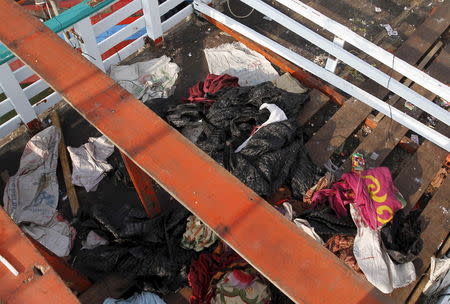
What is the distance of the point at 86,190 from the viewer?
14.1 ft

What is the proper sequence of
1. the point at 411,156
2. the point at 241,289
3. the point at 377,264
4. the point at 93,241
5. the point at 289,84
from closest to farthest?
the point at 241,289, the point at 377,264, the point at 93,241, the point at 411,156, the point at 289,84

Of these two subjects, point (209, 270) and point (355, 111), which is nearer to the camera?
point (209, 270)

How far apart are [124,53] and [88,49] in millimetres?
657

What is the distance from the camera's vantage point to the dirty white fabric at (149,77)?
500cm

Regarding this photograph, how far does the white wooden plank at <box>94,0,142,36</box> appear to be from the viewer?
4691 millimetres

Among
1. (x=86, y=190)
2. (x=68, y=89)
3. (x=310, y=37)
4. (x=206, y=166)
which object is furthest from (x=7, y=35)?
(x=310, y=37)

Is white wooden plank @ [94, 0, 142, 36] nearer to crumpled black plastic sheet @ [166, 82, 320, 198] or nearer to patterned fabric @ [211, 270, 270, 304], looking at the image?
crumpled black plastic sheet @ [166, 82, 320, 198]

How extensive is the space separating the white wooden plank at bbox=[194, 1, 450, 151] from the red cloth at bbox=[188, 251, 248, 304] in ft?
7.48

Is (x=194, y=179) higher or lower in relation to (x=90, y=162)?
higher

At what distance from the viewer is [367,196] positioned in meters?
3.76

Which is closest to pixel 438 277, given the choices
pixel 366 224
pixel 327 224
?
pixel 366 224

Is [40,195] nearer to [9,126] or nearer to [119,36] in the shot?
[9,126]

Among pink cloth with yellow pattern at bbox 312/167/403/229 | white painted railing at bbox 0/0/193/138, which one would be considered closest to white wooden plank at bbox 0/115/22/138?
white painted railing at bbox 0/0/193/138

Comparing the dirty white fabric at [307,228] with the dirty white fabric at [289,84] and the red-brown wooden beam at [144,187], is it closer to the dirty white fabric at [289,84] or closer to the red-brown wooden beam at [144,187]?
the red-brown wooden beam at [144,187]
